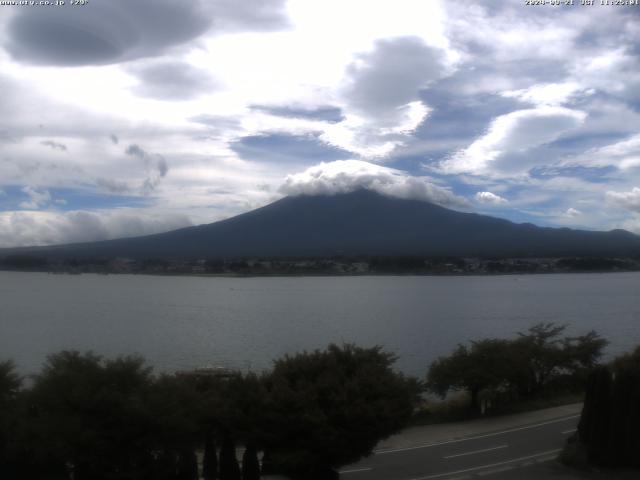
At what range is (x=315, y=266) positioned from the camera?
123m

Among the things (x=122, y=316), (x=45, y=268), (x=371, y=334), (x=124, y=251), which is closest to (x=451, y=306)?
(x=371, y=334)

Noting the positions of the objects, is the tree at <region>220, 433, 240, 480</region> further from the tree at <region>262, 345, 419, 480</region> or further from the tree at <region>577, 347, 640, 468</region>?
the tree at <region>577, 347, 640, 468</region>

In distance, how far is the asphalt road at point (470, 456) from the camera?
42.1ft

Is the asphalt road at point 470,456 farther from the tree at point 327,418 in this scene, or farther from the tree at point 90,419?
the tree at point 90,419

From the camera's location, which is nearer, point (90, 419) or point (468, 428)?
point (90, 419)

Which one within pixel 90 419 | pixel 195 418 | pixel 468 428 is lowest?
pixel 468 428

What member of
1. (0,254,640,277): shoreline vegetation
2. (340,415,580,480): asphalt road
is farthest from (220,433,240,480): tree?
(0,254,640,277): shoreline vegetation

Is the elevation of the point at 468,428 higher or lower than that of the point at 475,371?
lower

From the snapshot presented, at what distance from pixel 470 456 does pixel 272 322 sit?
35.5m

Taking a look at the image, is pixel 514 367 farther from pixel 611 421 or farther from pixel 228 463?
pixel 228 463

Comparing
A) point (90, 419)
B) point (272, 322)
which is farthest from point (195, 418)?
point (272, 322)

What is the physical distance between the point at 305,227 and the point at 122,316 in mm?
119831

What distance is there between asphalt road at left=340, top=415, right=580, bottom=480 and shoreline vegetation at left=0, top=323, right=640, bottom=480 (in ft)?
4.81

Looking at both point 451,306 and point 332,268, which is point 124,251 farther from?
point 451,306
